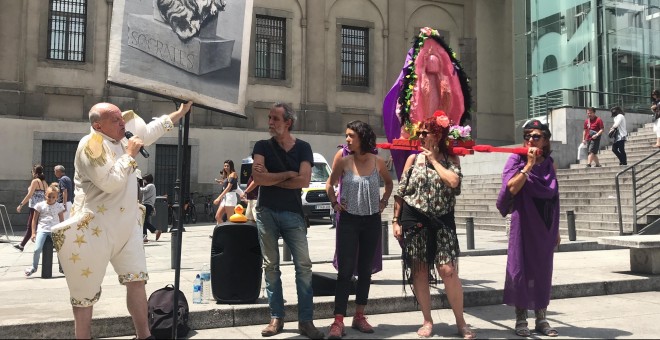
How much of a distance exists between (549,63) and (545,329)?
22.5 meters

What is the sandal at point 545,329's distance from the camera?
528 centimetres

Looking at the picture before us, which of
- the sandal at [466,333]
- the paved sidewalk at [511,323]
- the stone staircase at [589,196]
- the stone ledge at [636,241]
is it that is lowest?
the paved sidewalk at [511,323]

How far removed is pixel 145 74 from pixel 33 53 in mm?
20502

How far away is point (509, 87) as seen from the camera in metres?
30.9

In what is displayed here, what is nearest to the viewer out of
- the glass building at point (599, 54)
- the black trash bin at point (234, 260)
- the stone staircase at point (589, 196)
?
the black trash bin at point (234, 260)

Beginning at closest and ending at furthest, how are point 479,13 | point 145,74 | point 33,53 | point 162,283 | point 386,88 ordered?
point 145,74 → point 162,283 → point 33,53 → point 386,88 → point 479,13

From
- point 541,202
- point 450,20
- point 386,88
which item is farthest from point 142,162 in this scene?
point 541,202

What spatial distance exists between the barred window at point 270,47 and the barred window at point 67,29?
7.24 metres

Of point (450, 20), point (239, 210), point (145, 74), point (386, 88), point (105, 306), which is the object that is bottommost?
point (105, 306)

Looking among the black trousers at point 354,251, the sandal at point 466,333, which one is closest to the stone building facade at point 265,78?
the black trousers at point 354,251

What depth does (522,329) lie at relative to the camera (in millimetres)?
5336

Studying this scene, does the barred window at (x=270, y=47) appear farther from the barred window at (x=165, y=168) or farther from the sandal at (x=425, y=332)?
the sandal at (x=425, y=332)

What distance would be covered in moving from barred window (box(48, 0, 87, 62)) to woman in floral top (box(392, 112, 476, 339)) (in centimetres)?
2137

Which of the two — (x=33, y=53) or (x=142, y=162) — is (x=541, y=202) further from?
(x=33, y=53)
